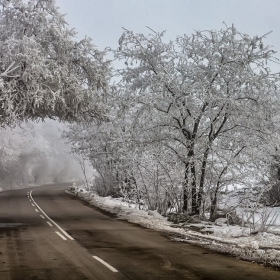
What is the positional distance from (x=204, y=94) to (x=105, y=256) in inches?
347

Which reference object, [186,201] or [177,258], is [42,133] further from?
[177,258]

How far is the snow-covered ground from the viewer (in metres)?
10.1

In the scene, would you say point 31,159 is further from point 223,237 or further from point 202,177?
point 223,237

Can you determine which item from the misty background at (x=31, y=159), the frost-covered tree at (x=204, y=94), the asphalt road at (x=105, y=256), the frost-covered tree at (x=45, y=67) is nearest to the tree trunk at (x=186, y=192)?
the frost-covered tree at (x=204, y=94)

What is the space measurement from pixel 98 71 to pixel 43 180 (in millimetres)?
59397

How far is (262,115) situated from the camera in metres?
16.4

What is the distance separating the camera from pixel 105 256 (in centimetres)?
1004

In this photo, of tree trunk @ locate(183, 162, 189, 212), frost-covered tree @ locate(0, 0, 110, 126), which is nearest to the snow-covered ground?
tree trunk @ locate(183, 162, 189, 212)

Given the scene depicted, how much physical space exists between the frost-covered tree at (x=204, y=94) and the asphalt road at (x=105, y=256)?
410cm

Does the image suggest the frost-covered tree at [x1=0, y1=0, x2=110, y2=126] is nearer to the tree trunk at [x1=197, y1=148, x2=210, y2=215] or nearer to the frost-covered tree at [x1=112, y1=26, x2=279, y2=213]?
the frost-covered tree at [x1=112, y1=26, x2=279, y2=213]

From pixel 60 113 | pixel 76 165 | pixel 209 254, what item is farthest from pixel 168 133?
pixel 76 165

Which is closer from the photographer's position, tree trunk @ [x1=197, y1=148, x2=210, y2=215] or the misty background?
tree trunk @ [x1=197, y1=148, x2=210, y2=215]

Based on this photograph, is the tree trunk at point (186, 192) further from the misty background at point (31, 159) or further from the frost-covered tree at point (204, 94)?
the misty background at point (31, 159)

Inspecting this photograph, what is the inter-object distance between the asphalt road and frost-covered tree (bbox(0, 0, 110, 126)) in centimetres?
442
